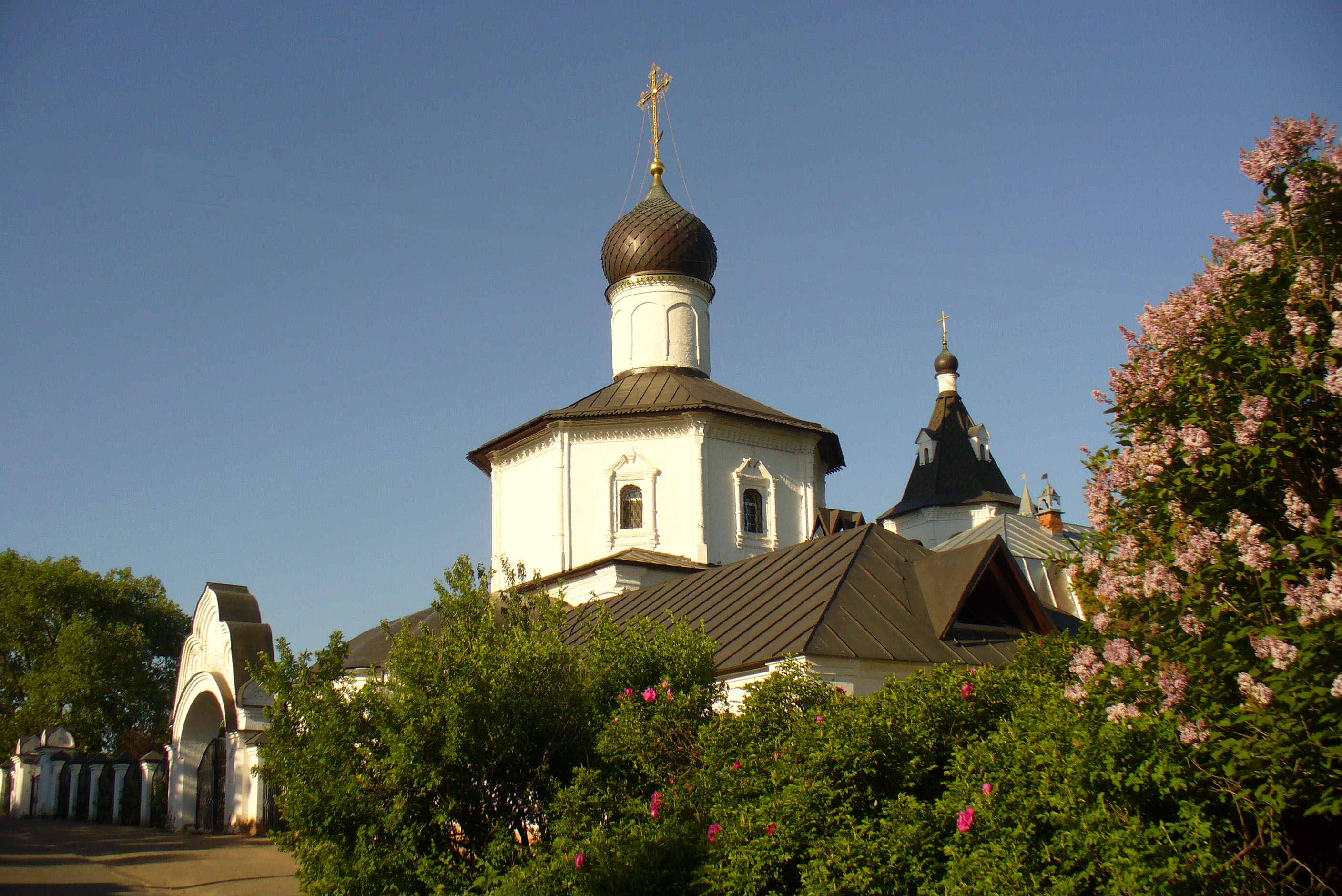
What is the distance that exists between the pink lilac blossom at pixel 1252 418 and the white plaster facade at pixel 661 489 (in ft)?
49.4

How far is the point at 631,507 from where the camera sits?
20.5 meters

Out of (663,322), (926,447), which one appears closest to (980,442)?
(926,447)

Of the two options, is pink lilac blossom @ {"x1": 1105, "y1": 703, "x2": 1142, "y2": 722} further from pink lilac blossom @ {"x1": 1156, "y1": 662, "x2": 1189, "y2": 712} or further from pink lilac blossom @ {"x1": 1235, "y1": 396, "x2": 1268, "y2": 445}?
pink lilac blossom @ {"x1": 1235, "y1": 396, "x2": 1268, "y2": 445}

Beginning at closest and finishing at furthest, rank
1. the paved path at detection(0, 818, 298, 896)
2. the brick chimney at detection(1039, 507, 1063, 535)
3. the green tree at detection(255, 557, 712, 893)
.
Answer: the green tree at detection(255, 557, 712, 893)
the paved path at detection(0, 818, 298, 896)
the brick chimney at detection(1039, 507, 1063, 535)

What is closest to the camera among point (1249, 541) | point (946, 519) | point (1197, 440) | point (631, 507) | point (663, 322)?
point (1249, 541)

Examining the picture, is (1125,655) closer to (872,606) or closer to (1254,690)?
(1254,690)

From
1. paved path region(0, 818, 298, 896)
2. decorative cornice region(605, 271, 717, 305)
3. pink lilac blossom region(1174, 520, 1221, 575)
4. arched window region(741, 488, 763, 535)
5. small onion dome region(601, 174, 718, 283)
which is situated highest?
small onion dome region(601, 174, 718, 283)

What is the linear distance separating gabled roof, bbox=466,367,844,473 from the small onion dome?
6.87 ft

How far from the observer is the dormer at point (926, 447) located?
37094 millimetres

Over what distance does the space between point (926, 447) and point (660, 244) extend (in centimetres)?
1723

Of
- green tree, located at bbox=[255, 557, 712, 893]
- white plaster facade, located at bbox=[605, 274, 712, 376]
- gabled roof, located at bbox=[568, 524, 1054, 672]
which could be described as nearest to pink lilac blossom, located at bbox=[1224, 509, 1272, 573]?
green tree, located at bbox=[255, 557, 712, 893]

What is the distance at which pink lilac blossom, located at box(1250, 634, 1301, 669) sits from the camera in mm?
4375

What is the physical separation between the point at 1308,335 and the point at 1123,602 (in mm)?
1405

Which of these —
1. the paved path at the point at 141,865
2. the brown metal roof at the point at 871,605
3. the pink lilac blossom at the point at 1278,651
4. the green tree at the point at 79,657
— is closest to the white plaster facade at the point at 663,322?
the brown metal roof at the point at 871,605
